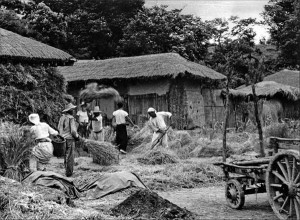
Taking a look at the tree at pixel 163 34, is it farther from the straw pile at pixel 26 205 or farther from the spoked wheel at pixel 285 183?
the straw pile at pixel 26 205

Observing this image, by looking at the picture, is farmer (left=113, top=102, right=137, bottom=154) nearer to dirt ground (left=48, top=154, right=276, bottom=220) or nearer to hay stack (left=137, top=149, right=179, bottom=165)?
hay stack (left=137, top=149, right=179, bottom=165)

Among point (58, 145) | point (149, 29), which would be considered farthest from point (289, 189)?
point (149, 29)

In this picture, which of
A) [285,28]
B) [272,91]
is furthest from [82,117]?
[285,28]

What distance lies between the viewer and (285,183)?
6.53 metres

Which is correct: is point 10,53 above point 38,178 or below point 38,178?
above

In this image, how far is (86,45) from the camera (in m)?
33.8

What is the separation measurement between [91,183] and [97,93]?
13.9 meters

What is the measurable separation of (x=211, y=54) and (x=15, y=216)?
29383 millimetres

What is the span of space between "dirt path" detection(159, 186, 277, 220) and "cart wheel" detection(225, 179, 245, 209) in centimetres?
9

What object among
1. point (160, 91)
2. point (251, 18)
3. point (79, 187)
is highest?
point (251, 18)

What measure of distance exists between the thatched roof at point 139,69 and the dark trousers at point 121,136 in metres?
5.18

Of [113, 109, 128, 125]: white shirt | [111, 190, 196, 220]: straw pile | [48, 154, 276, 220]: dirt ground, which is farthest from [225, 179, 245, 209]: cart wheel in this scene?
[113, 109, 128, 125]: white shirt

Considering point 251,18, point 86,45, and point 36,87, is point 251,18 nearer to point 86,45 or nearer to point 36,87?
point 86,45

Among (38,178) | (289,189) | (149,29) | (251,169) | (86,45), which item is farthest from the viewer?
(86,45)
